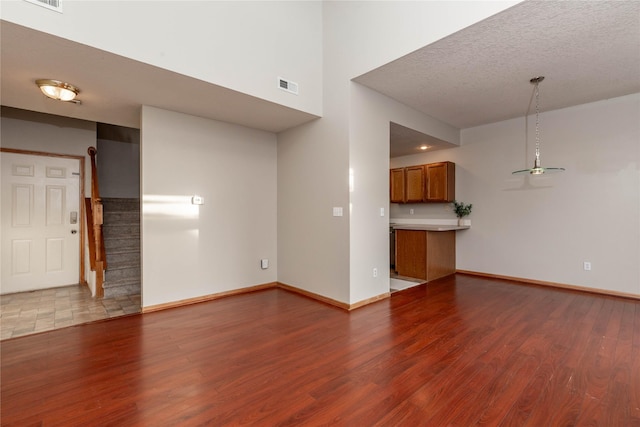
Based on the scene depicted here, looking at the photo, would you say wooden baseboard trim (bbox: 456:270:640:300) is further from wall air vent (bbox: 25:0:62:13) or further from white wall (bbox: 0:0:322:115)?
wall air vent (bbox: 25:0:62:13)

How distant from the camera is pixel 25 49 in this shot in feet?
7.75

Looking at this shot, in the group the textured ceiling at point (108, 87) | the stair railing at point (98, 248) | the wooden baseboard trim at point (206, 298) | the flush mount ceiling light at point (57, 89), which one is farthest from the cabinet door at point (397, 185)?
the flush mount ceiling light at point (57, 89)

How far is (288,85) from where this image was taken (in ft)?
12.0

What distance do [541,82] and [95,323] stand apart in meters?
6.08

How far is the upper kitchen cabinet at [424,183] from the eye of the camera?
223 inches

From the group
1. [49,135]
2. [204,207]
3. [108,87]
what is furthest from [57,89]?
[49,135]

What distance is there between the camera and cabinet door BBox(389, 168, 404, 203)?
6355 millimetres

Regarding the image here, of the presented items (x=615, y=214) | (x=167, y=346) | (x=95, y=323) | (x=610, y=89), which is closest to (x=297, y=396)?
(x=167, y=346)

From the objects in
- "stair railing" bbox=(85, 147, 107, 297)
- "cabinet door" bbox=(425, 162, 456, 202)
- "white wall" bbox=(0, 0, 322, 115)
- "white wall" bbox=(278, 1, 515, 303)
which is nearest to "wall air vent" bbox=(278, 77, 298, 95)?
"white wall" bbox=(0, 0, 322, 115)

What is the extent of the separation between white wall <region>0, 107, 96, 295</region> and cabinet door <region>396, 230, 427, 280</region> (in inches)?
197

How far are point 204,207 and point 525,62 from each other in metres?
4.33

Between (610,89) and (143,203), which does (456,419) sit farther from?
(610,89)

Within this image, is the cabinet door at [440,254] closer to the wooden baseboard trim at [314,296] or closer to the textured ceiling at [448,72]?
the wooden baseboard trim at [314,296]

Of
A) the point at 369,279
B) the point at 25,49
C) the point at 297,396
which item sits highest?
the point at 25,49
